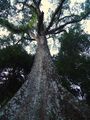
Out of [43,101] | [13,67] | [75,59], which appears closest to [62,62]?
[75,59]

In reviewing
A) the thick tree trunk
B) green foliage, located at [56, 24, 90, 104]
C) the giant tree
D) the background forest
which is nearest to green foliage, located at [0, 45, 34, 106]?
the background forest

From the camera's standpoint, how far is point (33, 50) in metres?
17.9

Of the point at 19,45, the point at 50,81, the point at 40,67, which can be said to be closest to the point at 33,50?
the point at 19,45

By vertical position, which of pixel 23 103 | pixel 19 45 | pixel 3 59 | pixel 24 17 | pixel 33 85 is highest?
pixel 24 17

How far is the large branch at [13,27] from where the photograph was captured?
49.4 feet

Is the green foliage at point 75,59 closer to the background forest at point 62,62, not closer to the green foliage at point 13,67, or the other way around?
the background forest at point 62,62

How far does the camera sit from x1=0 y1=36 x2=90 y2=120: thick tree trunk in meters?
6.23

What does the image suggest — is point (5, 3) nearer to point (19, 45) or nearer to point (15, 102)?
point (19, 45)

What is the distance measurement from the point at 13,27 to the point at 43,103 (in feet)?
31.8

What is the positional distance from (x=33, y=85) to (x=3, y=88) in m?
7.57

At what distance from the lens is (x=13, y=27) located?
1553 cm

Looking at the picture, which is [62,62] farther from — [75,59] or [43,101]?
[43,101]

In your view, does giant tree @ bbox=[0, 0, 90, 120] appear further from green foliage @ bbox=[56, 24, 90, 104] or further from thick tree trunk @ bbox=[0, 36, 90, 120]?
green foliage @ bbox=[56, 24, 90, 104]


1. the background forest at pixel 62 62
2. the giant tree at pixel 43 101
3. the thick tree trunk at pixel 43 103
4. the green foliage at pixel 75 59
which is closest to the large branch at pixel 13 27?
the background forest at pixel 62 62
